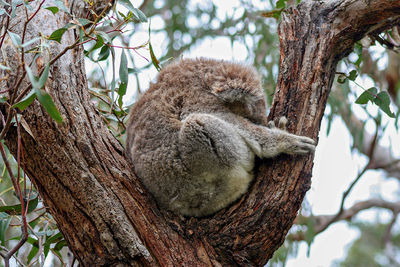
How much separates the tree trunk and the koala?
90 millimetres

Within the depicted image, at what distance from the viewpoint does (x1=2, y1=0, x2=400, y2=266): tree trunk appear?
2.14 metres

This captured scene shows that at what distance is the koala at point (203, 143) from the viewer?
254 centimetres

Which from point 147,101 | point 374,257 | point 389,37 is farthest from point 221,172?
point 374,257

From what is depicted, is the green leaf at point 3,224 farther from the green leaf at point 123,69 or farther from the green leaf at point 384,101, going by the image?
the green leaf at point 384,101

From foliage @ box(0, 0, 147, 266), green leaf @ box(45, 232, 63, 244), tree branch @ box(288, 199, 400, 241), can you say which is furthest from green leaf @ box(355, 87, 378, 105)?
tree branch @ box(288, 199, 400, 241)

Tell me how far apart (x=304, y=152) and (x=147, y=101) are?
1078mm

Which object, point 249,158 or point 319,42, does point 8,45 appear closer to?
point 249,158

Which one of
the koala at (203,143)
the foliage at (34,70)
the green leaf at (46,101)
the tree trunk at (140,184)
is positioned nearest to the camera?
the green leaf at (46,101)

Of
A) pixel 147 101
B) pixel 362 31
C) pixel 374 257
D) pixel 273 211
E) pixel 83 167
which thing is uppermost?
pixel 362 31

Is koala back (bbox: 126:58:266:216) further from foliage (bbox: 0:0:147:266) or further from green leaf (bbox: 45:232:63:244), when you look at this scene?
green leaf (bbox: 45:232:63:244)

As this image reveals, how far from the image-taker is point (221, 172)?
2.61m

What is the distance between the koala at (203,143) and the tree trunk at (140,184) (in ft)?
0.30

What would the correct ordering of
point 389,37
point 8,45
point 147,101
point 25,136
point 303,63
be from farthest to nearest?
point 389,37
point 147,101
point 303,63
point 8,45
point 25,136

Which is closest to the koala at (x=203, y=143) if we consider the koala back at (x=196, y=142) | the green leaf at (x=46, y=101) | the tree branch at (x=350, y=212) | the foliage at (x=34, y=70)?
the koala back at (x=196, y=142)
